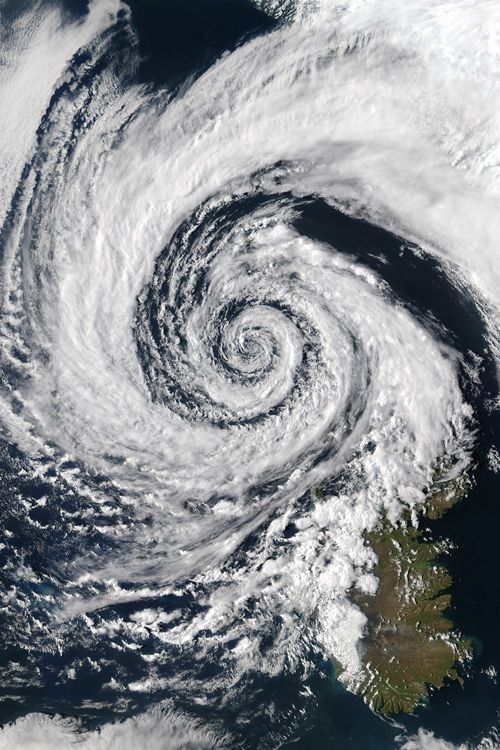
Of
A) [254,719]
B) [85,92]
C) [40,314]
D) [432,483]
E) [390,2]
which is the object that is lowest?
[254,719]

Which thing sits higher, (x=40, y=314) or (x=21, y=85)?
(x=21, y=85)

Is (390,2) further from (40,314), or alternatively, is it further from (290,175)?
(40,314)

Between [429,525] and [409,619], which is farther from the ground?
[429,525]

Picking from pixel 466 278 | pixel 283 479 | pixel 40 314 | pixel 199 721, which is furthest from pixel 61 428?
pixel 466 278
